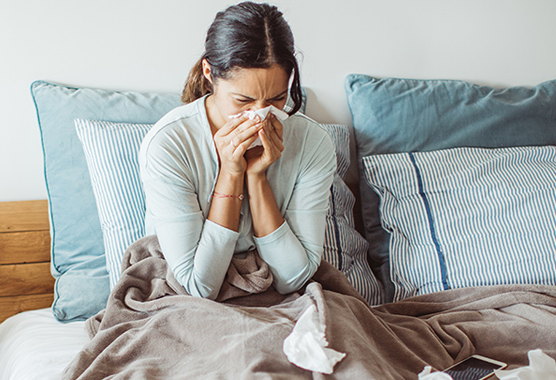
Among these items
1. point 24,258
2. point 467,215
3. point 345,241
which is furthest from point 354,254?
point 24,258

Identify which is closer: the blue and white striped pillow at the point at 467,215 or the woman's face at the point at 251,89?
the woman's face at the point at 251,89

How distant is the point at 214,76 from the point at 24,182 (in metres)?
0.81

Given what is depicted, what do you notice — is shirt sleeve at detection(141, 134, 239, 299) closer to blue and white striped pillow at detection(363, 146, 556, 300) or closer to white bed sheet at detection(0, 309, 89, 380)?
white bed sheet at detection(0, 309, 89, 380)

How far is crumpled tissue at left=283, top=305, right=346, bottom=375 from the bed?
0.02 m

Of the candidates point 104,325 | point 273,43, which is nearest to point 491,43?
point 273,43

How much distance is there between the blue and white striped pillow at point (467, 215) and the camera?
1.46 metres

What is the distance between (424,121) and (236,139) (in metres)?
0.87

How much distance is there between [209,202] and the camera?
121 centimetres

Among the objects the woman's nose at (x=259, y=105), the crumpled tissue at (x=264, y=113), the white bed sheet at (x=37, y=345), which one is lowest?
the white bed sheet at (x=37, y=345)

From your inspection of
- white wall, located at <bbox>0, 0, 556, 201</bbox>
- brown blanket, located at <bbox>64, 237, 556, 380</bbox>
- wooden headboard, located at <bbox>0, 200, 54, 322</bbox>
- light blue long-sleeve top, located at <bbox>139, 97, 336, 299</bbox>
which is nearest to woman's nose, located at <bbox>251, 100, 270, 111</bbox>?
light blue long-sleeve top, located at <bbox>139, 97, 336, 299</bbox>

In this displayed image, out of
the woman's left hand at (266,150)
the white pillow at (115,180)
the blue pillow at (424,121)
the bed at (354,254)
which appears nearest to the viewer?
the bed at (354,254)

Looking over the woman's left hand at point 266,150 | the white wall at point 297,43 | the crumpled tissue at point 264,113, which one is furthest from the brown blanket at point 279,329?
the white wall at point 297,43

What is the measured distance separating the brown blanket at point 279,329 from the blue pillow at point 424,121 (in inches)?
16.9

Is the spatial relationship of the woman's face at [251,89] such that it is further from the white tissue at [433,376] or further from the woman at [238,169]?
the white tissue at [433,376]
